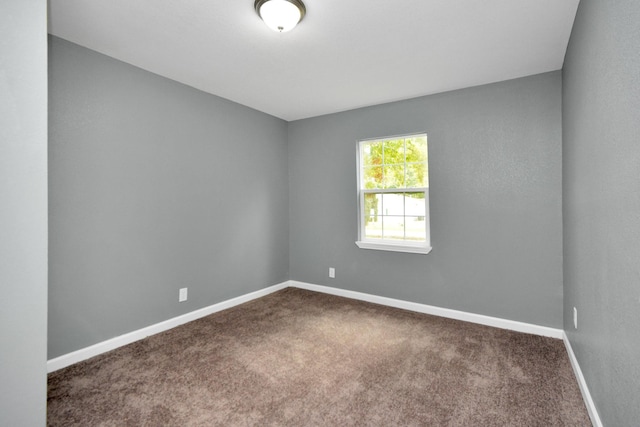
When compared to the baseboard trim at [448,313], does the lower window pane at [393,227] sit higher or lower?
higher

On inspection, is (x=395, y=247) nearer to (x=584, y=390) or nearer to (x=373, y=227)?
(x=373, y=227)

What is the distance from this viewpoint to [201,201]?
3367 mm

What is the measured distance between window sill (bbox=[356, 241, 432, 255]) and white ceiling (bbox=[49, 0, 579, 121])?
69.3 inches

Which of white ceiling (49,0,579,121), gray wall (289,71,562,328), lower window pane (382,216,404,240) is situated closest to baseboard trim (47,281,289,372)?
gray wall (289,71,562,328)

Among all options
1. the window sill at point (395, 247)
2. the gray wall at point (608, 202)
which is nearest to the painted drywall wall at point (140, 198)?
the window sill at point (395, 247)

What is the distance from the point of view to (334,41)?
92.7 inches

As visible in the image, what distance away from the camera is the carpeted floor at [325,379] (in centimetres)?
178

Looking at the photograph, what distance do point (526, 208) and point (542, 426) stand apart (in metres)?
1.92

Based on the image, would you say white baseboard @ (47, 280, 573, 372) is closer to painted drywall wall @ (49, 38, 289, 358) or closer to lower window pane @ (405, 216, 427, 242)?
painted drywall wall @ (49, 38, 289, 358)

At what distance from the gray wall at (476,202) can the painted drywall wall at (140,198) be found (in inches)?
47.5

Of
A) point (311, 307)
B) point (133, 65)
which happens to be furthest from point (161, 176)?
point (311, 307)

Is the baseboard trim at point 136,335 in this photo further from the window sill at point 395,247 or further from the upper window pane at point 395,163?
the upper window pane at point 395,163

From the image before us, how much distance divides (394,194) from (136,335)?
3.10m

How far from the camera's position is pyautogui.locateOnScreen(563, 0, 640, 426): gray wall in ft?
3.77
